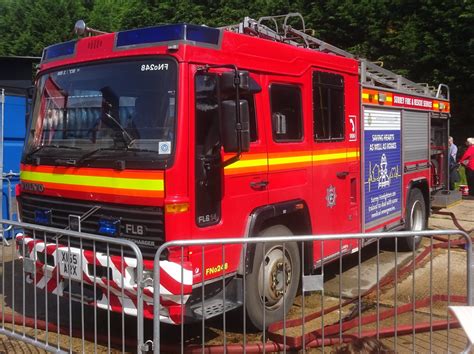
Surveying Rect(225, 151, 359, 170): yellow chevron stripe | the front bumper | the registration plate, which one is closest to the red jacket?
Rect(225, 151, 359, 170): yellow chevron stripe

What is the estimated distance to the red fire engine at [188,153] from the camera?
162 inches

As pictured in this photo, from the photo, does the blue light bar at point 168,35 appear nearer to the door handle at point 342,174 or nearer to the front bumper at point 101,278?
the front bumper at point 101,278

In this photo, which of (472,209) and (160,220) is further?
(472,209)

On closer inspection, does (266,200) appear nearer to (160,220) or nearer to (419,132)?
(160,220)

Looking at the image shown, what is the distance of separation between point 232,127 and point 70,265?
1716 millimetres

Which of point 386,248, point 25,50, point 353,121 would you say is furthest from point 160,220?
point 25,50

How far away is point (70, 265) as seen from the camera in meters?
4.29

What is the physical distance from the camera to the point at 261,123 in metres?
4.84

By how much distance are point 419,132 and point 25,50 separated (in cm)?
2058

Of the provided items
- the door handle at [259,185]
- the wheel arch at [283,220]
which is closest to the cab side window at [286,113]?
the door handle at [259,185]

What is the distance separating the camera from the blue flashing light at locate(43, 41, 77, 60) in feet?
16.1

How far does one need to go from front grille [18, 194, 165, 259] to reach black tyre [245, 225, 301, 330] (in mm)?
980

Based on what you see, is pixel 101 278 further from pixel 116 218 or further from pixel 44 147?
pixel 44 147

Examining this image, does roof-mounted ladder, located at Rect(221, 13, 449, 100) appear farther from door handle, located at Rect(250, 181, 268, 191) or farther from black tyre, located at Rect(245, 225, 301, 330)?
black tyre, located at Rect(245, 225, 301, 330)
